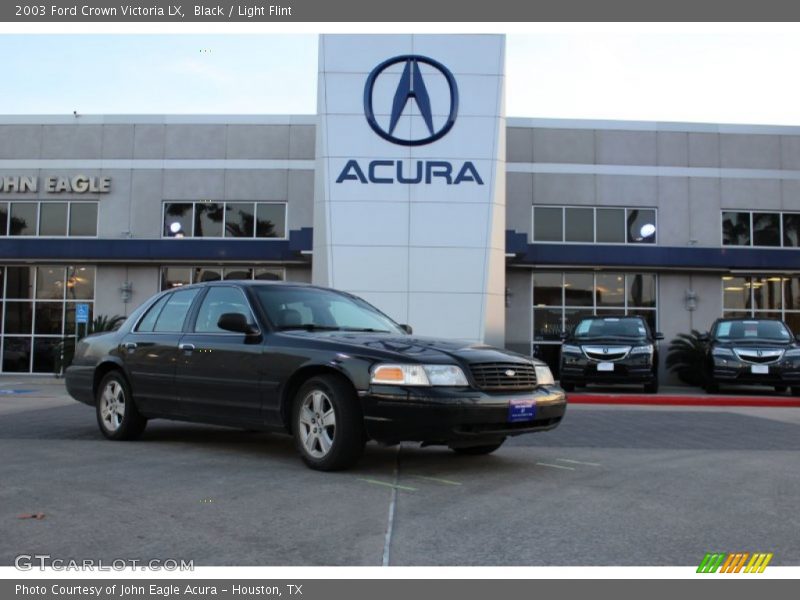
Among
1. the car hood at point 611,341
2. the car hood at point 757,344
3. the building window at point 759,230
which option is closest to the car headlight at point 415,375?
the car hood at point 611,341

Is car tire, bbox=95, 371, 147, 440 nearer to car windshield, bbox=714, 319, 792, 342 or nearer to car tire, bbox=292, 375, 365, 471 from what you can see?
car tire, bbox=292, 375, 365, 471

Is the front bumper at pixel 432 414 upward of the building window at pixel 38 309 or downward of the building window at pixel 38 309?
downward

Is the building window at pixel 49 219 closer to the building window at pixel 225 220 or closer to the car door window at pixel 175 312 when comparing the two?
the building window at pixel 225 220

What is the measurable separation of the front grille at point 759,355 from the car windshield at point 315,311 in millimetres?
10603

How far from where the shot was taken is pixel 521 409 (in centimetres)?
573

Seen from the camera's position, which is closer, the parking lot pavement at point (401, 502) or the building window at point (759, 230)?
the parking lot pavement at point (401, 502)

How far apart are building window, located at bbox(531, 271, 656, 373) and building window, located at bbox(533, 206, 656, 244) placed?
1044 mm

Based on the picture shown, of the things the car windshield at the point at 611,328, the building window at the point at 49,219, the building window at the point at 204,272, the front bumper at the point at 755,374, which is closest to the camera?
the front bumper at the point at 755,374

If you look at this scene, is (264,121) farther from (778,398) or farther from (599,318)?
(778,398)

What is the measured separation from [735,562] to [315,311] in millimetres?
4053

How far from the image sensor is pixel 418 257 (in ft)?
A: 61.1

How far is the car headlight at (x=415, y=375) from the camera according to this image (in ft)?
18.1

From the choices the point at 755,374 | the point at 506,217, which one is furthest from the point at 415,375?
the point at 506,217

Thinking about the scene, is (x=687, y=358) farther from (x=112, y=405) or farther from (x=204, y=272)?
(x=112, y=405)
